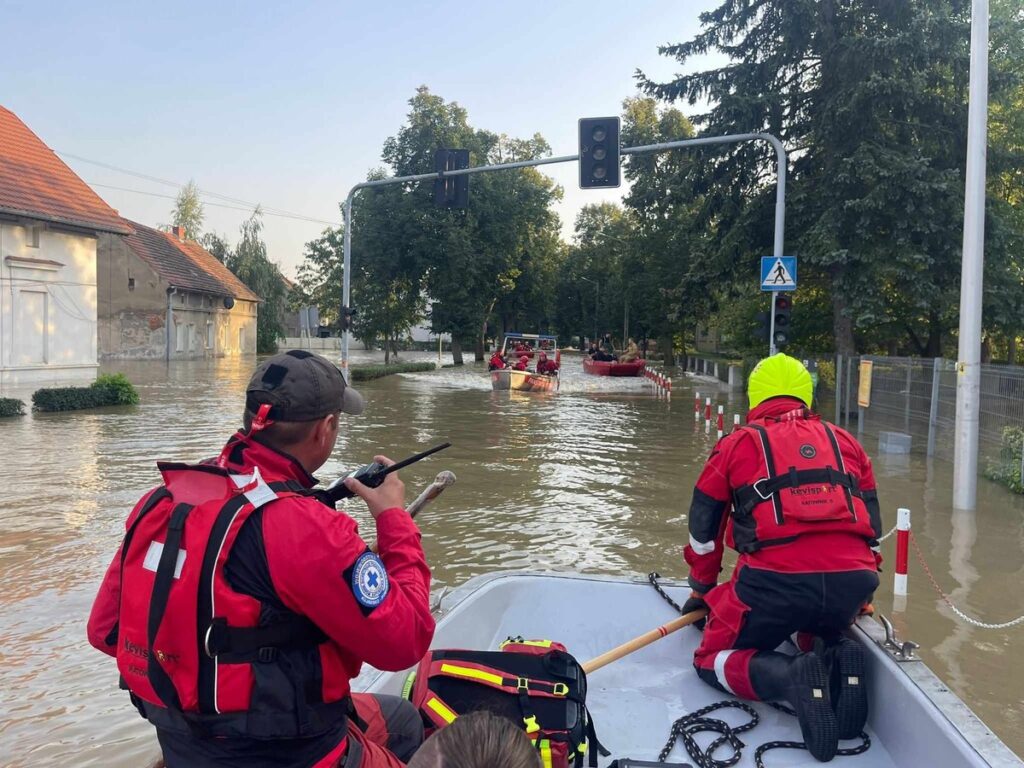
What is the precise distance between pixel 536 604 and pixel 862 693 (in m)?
1.84

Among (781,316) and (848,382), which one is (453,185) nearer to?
(781,316)

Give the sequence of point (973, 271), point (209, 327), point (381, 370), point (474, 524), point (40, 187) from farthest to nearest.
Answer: point (209, 327) → point (381, 370) → point (40, 187) → point (973, 271) → point (474, 524)

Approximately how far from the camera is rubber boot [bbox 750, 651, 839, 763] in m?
3.32

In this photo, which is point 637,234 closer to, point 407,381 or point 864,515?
point 407,381

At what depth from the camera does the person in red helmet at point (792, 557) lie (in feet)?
11.5

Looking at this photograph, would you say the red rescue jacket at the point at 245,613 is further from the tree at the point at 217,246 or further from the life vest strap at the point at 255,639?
the tree at the point at 217,246

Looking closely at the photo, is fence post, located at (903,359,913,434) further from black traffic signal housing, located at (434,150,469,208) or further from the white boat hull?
the white boat hull

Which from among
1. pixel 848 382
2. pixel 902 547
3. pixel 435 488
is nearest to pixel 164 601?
pixel 435 488

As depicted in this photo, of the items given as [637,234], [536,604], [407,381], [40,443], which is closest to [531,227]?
[637,234]

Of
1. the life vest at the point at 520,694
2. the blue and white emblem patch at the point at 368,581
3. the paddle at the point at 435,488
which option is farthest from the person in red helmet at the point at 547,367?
the blue and white emblem patch at the point at 368,581

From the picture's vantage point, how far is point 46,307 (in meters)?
25.2

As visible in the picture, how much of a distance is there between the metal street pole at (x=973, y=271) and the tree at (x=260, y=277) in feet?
190

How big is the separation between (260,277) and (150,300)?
16.6 m

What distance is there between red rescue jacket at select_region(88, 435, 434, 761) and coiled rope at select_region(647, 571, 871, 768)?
1.86 metres
